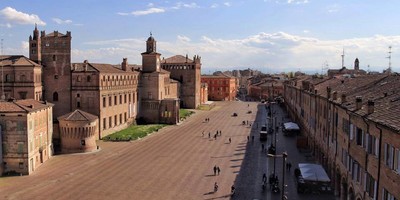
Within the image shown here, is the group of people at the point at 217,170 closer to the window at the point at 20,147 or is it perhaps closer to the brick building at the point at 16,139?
the brick building at the point at 16,139

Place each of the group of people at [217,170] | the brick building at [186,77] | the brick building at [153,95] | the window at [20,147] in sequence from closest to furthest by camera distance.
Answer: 1. the group of people at [217,170]
2. the window at [20,147]
3. the brick building at [153,95]
4. the brick building at [186,77]

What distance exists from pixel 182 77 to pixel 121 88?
4325cm

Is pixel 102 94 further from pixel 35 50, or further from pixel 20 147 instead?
pixel 20 147

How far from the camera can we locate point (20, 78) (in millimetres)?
61781

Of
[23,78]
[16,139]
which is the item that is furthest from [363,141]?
[23,78]

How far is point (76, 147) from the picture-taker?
56.6 meters

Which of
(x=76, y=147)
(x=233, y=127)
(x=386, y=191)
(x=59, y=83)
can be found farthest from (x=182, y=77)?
(x=386, y=191)

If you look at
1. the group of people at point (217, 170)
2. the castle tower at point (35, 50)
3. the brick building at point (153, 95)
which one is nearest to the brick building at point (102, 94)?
the castle tower at point (35, 50)

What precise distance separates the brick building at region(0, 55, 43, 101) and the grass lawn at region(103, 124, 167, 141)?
43.3 feet

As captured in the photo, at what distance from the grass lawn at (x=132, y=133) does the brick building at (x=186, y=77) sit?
38.1 meters

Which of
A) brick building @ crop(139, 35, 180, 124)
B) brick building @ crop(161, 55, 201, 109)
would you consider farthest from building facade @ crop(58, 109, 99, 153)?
brick building @ crop(161, 55, 201, 109)

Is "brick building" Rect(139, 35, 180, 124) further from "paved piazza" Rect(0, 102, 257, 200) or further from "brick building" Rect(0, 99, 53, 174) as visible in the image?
"brick building" Rect(0, 99, 53, 174)

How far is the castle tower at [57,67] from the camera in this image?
216 ft

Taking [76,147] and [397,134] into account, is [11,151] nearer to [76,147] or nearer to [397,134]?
[76,147]
